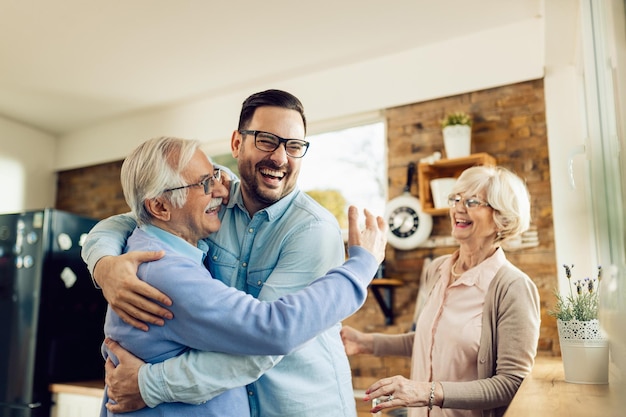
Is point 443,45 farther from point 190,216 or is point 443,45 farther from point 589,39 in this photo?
point 190,216

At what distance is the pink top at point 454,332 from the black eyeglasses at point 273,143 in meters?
0.82

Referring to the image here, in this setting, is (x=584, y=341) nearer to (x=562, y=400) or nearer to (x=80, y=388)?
(x=562, y=400)

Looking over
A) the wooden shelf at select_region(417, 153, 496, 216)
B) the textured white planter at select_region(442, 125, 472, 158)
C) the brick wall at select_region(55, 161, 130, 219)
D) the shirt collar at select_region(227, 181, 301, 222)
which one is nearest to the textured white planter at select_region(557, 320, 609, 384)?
the shirt collar at select_region(227, 181, 301, 222)

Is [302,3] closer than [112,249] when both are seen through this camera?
No

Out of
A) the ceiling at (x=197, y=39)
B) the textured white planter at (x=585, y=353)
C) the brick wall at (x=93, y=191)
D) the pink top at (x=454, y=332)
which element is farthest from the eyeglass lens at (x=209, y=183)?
the brick wall at (x=93, y=191)

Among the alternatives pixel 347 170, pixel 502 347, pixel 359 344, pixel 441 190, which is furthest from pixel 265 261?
pixel 347 170

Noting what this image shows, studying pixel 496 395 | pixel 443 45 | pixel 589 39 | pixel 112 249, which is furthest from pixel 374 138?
pixel 112 249

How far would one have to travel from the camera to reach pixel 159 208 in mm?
1318

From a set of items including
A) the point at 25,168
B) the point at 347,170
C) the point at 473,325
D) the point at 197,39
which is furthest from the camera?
the point at 25,168

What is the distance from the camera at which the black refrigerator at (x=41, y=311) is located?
347 centimetres

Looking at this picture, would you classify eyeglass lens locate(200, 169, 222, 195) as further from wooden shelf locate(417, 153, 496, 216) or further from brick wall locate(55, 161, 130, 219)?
brick wall locate(55, 161, 130, 219)

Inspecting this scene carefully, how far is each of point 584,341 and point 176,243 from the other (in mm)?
1155

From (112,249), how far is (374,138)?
8.83 ft

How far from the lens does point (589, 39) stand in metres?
1.88
